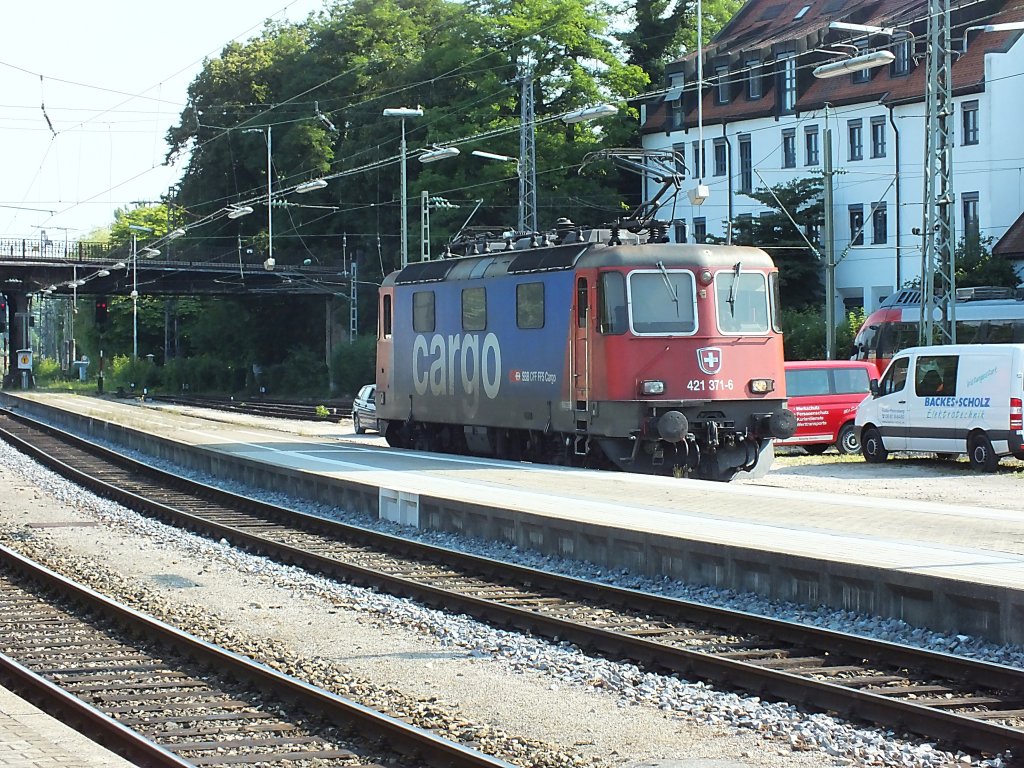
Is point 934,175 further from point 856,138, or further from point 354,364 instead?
point 354,364

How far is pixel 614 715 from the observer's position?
28.1 ft

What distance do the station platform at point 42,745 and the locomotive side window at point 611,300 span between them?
13808 mm

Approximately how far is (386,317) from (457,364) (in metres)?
3.81

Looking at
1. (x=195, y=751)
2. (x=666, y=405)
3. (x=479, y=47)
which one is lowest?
(x=195, y=751)

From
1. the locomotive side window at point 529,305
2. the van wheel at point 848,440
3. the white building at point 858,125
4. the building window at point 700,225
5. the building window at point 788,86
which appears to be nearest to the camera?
the locomotive side window at point 529,305

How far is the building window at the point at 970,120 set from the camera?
54812mm

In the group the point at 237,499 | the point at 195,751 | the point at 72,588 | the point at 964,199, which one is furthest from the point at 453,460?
the point at 964,199

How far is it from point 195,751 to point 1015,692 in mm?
4693

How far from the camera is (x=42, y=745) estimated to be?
7.19 m

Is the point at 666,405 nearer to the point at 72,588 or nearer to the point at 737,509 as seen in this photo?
the point at 737,509

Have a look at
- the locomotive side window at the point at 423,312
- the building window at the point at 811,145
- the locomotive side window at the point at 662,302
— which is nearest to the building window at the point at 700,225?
the building window at the point at 811,145

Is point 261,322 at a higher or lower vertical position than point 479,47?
lower

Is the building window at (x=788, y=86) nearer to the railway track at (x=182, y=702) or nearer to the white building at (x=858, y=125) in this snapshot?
the white building at (x=858, y=125)

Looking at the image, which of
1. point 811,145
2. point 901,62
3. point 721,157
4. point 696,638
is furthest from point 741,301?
point 721,157
